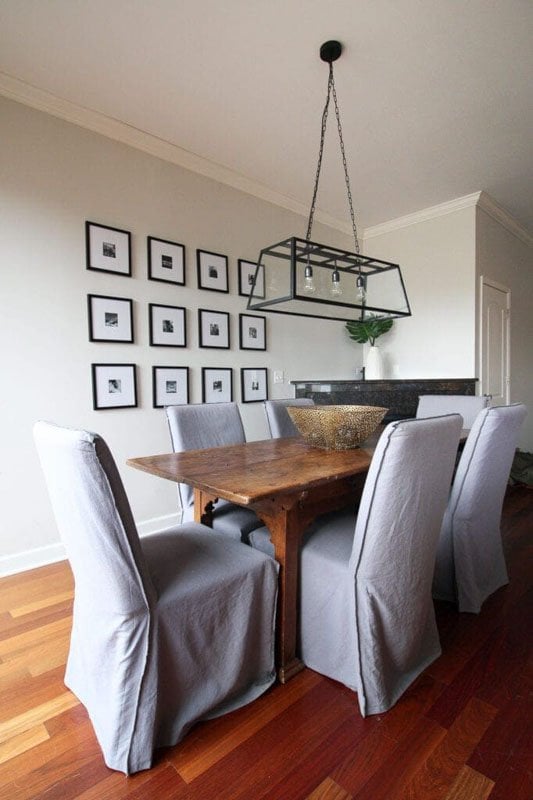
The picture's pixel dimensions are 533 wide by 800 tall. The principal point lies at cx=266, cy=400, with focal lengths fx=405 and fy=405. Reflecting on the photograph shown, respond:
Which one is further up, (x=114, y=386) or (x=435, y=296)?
(x=435, y=296)

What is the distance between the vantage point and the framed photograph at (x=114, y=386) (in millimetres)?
2629

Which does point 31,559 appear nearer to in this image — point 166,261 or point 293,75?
point 166,261

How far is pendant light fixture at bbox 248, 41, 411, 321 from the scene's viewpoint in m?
1.96

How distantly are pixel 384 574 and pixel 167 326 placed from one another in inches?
89.9

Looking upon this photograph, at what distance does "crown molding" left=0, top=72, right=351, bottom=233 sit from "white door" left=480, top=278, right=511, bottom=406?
214 centimetres

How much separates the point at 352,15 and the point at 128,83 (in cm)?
126

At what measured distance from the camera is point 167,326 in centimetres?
295

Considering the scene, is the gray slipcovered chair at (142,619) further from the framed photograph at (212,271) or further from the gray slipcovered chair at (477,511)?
the framed photograph at (212,271)

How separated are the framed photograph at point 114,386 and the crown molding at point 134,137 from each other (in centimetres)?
152

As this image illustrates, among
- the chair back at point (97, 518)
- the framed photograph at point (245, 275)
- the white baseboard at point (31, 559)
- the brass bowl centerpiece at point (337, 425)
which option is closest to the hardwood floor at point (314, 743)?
the chair back at point (97, 518)

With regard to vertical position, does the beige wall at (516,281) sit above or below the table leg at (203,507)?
above

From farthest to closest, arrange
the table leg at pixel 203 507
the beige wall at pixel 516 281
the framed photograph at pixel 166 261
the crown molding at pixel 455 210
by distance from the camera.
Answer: the beige wall at pixel 516 281, the crown molding at pixel 455 210, the framed photograph at pixel 166 261, the table leg at pixel 203 507

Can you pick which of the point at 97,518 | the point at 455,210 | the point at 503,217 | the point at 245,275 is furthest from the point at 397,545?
the point at 503,217

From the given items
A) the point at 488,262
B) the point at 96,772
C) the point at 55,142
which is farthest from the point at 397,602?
the point at 488,262
